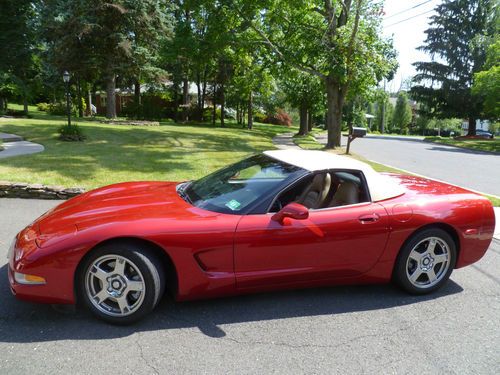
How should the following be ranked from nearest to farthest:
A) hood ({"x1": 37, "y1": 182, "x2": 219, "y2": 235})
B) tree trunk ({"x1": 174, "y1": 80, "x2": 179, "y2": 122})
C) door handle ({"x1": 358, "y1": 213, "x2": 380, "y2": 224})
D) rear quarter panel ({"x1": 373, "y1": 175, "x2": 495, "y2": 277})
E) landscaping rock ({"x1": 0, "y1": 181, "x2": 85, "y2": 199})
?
1. hood ({"x1": 37, "y1": 182, "x2": 219, "y2": 235})
2. door handle ({"x1": 358, "y1": 213, "x2": 380, "y2": 224})
3. rear quarter panel ({"x1": 373, "y1": 175, "x2": 495, "y2": 277})
4. landscaping rock ({"x1": 0, "y1": 181, "x2": 85, "y2": 199})
5. tree trunk ({"x1": 174, "y1": 80, "x2": 179, "y2": 122})

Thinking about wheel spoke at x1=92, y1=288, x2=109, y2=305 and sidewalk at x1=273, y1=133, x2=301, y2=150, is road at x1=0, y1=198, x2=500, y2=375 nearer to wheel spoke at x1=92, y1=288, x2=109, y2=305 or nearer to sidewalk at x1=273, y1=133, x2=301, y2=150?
wheel spoke at x1=92, y1=288, x2=109, y2=305

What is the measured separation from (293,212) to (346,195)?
0.82 m

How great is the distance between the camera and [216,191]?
3.86 meters

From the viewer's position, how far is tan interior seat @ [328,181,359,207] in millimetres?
3775

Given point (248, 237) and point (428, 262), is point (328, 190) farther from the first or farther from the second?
point (428, 262)

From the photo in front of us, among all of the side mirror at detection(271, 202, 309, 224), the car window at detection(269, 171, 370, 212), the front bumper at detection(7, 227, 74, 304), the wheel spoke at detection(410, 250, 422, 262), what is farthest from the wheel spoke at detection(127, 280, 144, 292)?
the wheel spoke at detection(410, 250, 422, 262)

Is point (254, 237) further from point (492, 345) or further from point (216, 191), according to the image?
point (492, 345)

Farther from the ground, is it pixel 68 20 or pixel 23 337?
pixel 68 20

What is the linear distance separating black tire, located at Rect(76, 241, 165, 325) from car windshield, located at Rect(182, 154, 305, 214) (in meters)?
0.74

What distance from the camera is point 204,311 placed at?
3432 millimetres

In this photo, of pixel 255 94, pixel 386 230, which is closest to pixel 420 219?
pixel 386 230

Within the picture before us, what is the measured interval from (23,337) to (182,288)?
3.78 feet

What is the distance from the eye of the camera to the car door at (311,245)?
10.8ft

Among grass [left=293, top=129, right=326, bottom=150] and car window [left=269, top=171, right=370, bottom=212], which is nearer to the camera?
car window [left=269, top=171, right=370, bottom=212]
